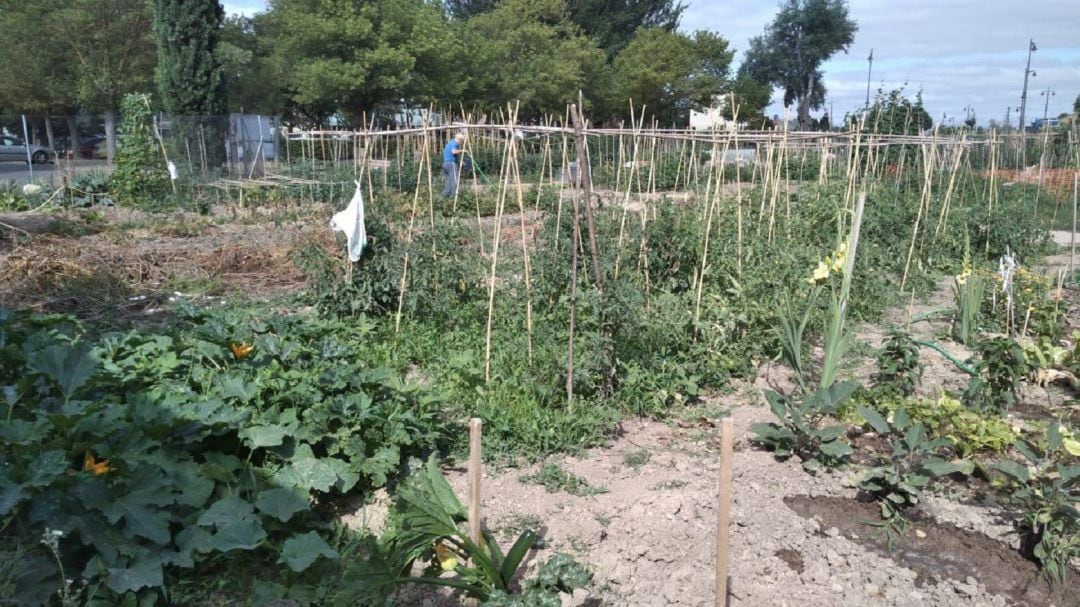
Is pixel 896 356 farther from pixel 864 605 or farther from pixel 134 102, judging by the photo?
pixel 134 102

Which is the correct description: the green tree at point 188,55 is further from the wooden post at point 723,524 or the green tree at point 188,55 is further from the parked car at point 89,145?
the wooden post at point 723,524

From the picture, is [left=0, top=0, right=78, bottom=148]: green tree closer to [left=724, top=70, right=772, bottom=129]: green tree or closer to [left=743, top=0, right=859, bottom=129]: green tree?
[left=724, top=70, right=772, bottom=129]: green tree

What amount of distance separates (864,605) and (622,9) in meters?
41.0

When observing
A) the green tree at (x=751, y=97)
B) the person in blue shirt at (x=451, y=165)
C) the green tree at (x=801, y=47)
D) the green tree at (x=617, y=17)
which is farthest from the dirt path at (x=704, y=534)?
the green tree at (x=801, y=47)

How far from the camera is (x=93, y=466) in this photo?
3.02 m

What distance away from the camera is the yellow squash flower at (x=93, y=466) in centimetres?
300

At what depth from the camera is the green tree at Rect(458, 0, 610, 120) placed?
2541cm

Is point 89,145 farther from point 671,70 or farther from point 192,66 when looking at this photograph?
point 671,70

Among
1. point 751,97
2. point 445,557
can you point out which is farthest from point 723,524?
point 751,97

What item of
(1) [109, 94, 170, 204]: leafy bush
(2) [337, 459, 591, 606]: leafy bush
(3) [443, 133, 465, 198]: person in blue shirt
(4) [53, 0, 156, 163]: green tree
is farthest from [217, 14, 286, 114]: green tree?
(2) [337, 459, 591, 606]: leafy bush

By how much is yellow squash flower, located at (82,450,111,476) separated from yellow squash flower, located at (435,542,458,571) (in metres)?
1.31

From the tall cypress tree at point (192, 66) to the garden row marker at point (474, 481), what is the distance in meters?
14.9

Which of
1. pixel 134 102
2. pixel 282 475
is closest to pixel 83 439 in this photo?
pixel 282 475

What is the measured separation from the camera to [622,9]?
4056 cm
